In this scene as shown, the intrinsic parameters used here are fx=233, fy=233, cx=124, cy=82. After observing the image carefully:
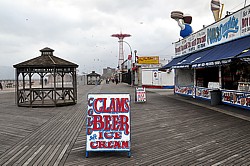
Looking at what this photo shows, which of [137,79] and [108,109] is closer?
[108,109]

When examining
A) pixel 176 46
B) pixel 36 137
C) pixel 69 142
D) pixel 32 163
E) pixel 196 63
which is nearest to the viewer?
pixel 32 163

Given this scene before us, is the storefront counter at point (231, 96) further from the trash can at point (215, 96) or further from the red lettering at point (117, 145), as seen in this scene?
the red lettering at point (117, 145)

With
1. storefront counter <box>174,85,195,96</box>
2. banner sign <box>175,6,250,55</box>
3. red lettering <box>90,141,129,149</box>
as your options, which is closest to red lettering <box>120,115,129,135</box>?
red lettering <box>90,141,129,149</box>

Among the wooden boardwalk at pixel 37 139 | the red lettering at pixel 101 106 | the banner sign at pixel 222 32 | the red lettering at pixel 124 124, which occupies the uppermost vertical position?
the banner sign at pixel 222 32

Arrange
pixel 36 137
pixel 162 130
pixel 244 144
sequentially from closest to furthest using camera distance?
pixel 244 144
pixel 36 137
pixel 162 130

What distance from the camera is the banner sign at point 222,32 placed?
34.7 ft

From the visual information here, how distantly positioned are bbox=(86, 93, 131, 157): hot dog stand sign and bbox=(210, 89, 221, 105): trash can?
357 inches

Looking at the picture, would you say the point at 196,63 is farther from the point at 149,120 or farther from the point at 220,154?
the point at 220,154

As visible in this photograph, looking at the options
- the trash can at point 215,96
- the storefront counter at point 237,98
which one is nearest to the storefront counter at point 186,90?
the trash can at point 215,96

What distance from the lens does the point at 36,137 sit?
6703 mm

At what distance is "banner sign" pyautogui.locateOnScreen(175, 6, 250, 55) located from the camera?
10.6 metres

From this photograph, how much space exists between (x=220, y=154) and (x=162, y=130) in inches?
97.2

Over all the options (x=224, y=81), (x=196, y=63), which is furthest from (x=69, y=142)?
(x=224, y=81)

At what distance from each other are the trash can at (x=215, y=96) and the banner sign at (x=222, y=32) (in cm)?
269
